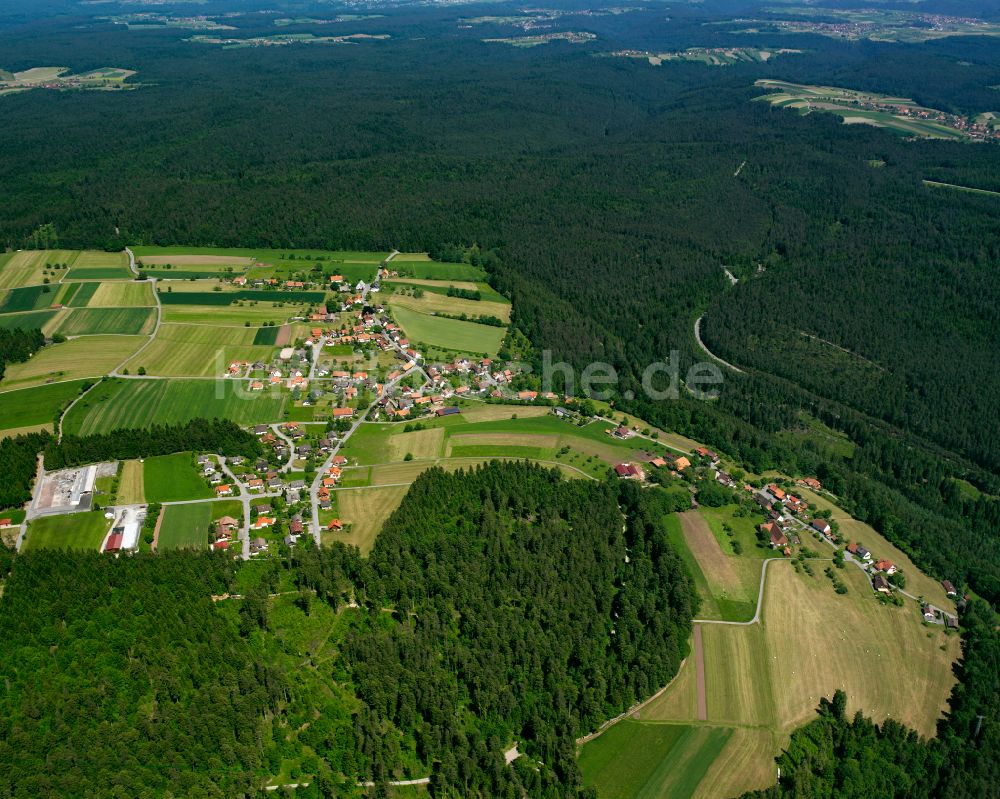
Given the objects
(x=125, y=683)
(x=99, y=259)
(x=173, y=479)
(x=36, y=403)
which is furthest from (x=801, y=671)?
(x=99, y=259)

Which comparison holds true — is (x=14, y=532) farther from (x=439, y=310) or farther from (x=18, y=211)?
(x=18, y=211)

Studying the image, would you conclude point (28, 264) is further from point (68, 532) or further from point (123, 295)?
point (68, 532)

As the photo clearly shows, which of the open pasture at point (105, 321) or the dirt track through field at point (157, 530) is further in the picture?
the open pasture at point (105, 321)

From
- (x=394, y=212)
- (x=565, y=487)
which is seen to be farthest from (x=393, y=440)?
(x=394, y=212)

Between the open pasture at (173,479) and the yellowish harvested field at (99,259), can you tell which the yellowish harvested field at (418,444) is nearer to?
the open pasture at (173,479)

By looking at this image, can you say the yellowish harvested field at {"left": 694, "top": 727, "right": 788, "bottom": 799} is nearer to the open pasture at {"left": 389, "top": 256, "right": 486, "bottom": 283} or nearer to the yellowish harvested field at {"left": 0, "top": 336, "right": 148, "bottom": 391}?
the yellowish harvested field at {"left": 0, "top": 336, "right": 148, "bottom": 391}

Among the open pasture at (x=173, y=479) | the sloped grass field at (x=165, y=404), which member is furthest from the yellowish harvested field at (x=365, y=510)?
the sloped grass field at (x=165, y=404)
